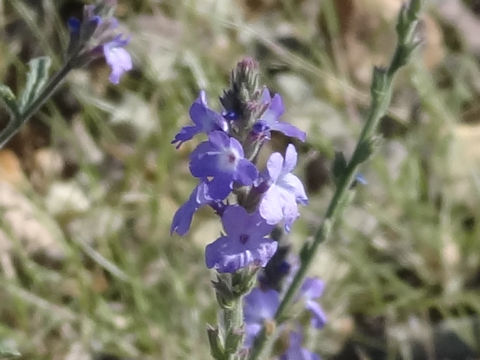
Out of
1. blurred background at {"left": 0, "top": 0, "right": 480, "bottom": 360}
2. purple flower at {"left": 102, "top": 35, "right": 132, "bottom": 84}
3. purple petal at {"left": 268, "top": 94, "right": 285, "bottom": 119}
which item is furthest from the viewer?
blurred background at {"left": 0, "top": 0, "right": 480, "bottom": 360}

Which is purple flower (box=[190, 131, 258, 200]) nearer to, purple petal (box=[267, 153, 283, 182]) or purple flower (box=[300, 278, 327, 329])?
purple petal (box=[267, 153, 283, 182])

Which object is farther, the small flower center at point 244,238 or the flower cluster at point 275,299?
the flower cluster at point 275,299

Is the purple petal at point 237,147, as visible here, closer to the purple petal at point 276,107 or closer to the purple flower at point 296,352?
the purple petal at point 276,107

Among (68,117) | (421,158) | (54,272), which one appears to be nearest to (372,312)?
(421,158)

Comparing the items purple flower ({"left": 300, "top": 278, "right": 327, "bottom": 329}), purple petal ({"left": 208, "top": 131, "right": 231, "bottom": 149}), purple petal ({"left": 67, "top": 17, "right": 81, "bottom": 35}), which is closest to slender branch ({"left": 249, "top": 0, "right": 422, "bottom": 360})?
purple flower ({"left": 300, "top": 278, "right": 327, "bottom": 329})

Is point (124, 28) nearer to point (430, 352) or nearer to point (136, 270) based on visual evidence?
point (136, 270)

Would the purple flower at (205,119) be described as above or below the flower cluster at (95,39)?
above

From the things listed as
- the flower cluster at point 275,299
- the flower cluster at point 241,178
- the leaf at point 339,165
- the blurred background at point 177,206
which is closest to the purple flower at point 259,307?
the flower cluster at point 275,299
